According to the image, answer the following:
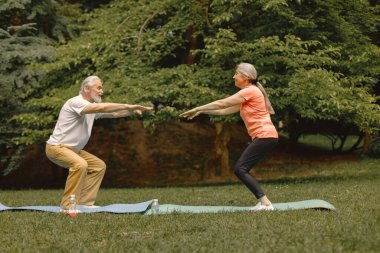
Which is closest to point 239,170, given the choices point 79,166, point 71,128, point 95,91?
point 79,166

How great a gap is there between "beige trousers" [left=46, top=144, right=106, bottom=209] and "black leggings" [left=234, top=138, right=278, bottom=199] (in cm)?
210

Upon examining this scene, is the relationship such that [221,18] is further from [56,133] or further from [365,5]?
[56,133]

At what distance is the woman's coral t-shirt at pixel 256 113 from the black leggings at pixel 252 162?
3.6 inches

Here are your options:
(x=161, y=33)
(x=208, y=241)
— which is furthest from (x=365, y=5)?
(x=208, y=241)

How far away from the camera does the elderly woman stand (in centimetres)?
776

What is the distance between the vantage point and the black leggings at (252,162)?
25.5ft

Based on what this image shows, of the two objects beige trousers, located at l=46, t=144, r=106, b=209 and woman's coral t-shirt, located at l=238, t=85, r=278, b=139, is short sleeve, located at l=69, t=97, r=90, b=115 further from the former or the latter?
woman's coral t-shirt, located at l=238, t=85, r=278, b=139

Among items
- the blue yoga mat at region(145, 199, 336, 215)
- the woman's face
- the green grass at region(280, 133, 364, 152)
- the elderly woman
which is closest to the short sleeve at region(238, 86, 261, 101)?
the elderly woman

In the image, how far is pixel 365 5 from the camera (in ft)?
49.3

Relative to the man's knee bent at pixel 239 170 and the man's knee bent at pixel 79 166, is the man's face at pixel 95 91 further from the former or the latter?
the man's knee bent at pixel 239 170

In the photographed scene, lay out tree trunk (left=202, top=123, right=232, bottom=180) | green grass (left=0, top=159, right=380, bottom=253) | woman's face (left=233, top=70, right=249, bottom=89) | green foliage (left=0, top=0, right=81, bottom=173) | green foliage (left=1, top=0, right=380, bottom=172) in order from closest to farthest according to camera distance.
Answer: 1. green grass (left=0, top=159, right=380, bottom=253)
2. woman's face (left=233, top=70, right=249, bottom=89)
3. green foliage (left=1, top=0, right=380, bottom=172)
4. green foliage (left=0, top=0, right=81, bottom=173)
5. tree trunk (left=202, top=123, right=232, bottom=180)

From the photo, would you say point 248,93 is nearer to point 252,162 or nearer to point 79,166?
point 252,162

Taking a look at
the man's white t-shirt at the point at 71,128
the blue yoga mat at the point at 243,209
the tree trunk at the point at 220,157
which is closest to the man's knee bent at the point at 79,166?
the man's white t-shirt at the point at 71,128

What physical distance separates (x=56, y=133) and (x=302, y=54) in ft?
22.8
